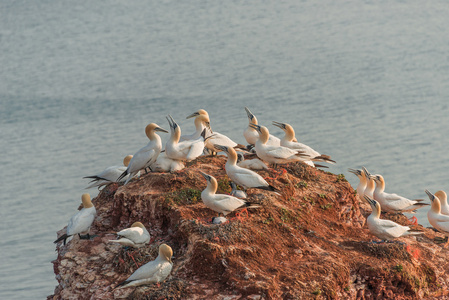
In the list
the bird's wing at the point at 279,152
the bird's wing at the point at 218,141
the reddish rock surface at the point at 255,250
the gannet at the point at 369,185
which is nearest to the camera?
the reddish rock surface at the point at 255,250

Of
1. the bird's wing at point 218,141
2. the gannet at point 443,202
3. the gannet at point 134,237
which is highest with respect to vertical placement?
the bird's wing at point 218,141

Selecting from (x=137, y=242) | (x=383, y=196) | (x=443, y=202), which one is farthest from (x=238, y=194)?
(x=443, y=202)

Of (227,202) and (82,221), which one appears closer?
(227,202)

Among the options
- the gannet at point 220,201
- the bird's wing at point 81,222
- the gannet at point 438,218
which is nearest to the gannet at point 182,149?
the gannet at point 220,201

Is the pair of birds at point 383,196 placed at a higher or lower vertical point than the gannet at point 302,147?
lower

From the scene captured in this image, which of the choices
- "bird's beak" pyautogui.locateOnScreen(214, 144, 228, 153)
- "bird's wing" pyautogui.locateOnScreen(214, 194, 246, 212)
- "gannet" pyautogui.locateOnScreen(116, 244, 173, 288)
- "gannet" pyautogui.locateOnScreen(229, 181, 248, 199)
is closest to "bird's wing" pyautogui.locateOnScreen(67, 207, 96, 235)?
"gannet" pyautogui.locateOnScreen(116, 244, 173, 288)

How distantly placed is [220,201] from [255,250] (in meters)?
1.39

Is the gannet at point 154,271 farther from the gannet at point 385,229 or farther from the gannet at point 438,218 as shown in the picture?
the gannet at point 438,218

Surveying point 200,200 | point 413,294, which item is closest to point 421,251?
point 413,294

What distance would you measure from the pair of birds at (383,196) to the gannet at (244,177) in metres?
4.73

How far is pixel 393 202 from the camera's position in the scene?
1953cm

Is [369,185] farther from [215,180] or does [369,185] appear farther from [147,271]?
[147,271]

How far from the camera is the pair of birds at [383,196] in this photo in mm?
19438

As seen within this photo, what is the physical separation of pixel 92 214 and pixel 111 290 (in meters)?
2.62
